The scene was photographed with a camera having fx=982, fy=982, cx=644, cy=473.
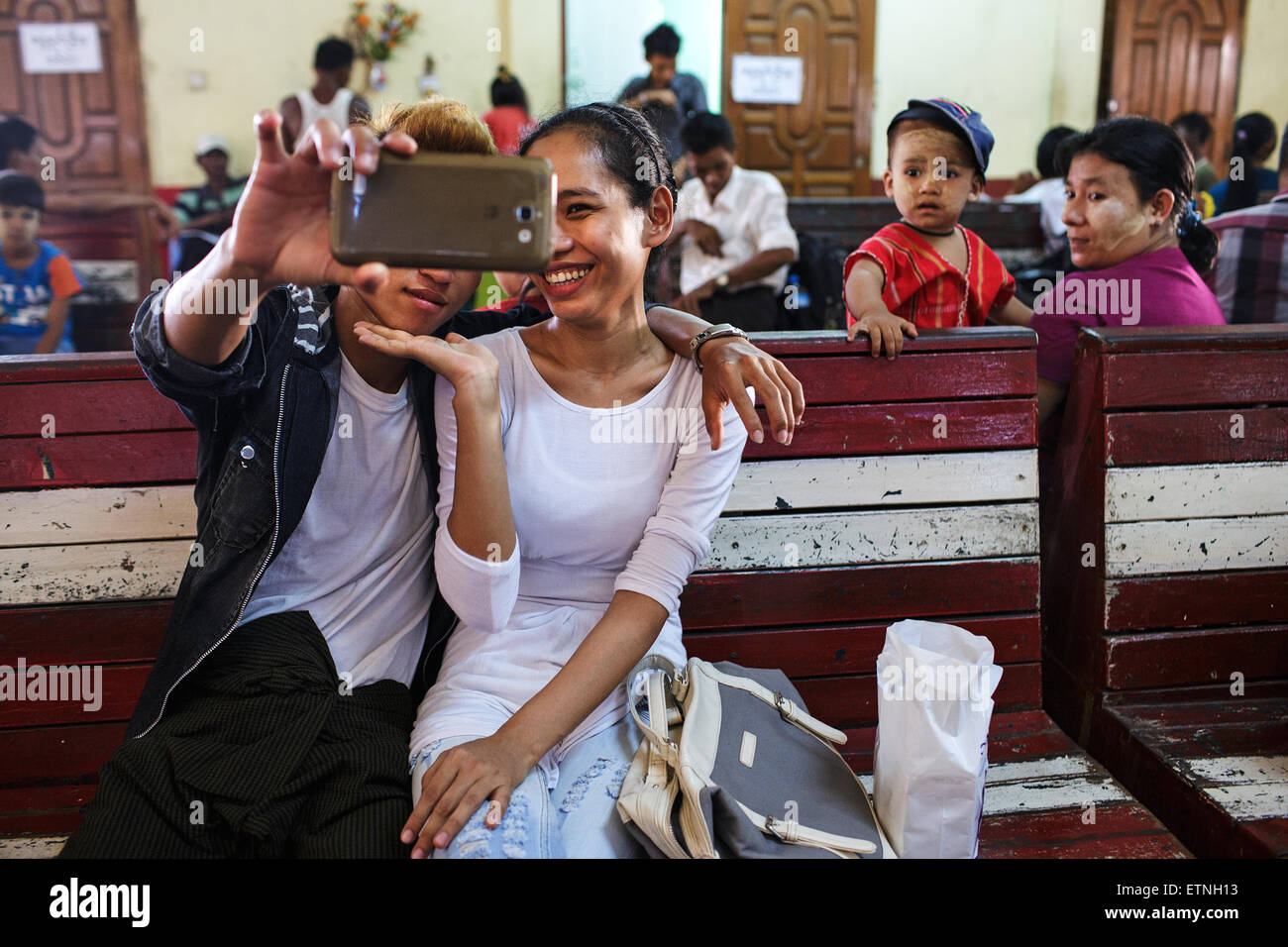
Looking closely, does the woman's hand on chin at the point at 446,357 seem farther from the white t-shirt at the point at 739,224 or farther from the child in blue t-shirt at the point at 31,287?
the child in blue t-shirt at the point at 31,287

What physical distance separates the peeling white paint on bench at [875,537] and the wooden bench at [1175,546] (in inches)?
6.5

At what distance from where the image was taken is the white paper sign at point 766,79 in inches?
298

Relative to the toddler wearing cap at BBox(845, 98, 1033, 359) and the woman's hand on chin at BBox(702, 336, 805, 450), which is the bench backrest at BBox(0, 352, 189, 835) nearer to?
the woman's hand on chin at BBox(702, 336, 805, 450)

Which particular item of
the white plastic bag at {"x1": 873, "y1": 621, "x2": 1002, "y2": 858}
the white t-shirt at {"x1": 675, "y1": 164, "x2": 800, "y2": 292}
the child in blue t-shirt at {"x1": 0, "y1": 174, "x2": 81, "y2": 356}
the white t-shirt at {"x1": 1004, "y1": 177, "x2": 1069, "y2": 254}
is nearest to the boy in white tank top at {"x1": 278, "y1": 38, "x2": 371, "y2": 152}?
the child in blue t-shirt at {"x1": 0, "y1": 174, "x2": 81, "y2": 356}

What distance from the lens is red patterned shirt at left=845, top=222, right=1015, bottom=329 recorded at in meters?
2.28

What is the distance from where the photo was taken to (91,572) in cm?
171

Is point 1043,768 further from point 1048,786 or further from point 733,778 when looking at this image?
point 733,778

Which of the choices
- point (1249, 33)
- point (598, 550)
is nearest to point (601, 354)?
point (598, 550)

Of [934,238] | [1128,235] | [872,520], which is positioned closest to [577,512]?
[872,520]

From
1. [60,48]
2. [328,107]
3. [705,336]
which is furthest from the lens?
[60,48]

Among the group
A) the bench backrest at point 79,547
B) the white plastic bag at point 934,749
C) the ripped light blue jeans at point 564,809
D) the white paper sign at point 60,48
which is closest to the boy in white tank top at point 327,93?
the white paper sign at point 60,48

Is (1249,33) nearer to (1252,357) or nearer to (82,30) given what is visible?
(1252,357)

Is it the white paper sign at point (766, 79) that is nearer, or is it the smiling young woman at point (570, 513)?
the smiling young woman at point (570, 513)

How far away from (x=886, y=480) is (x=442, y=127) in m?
1.03
